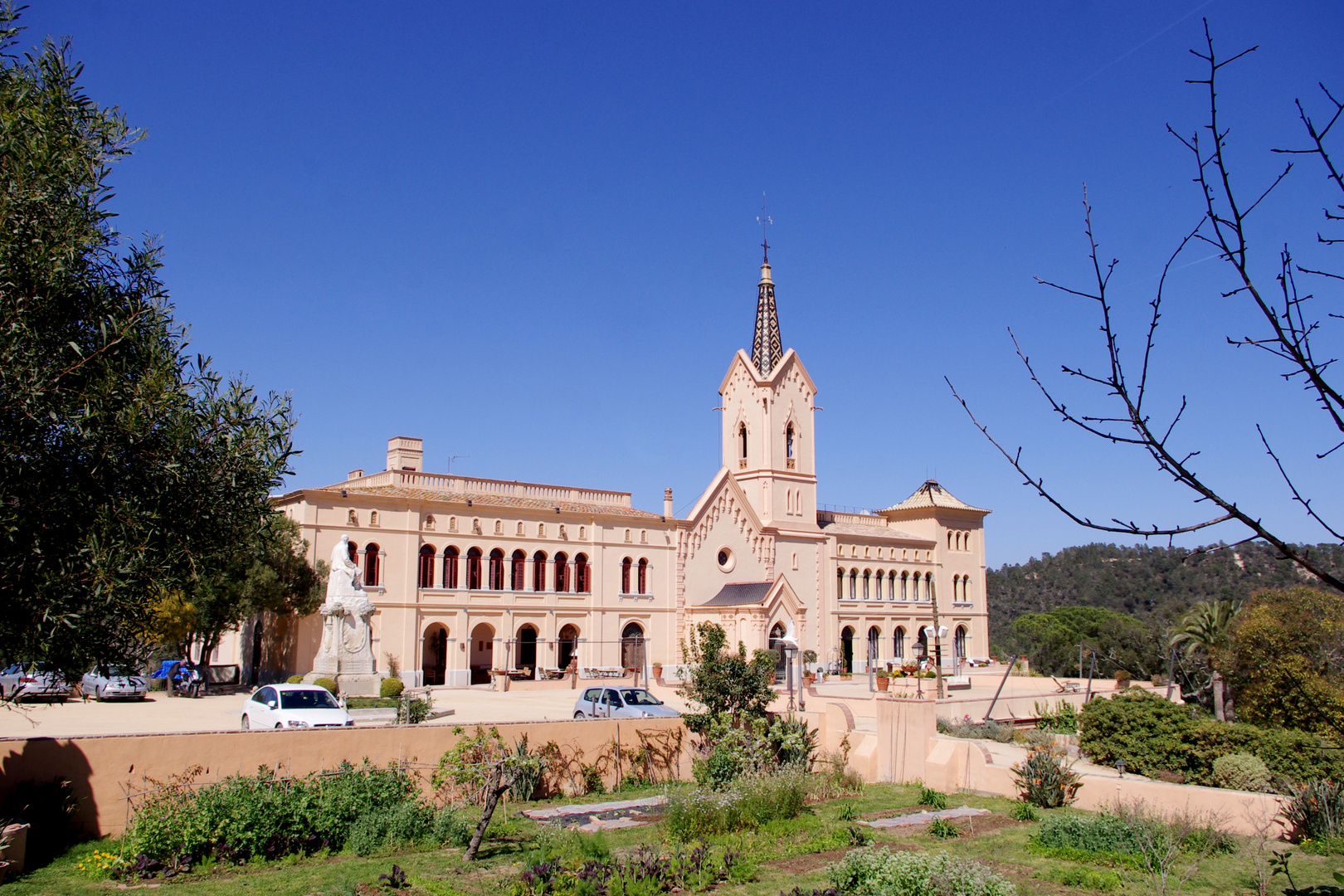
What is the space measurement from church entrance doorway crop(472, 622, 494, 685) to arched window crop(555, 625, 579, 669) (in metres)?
3.01

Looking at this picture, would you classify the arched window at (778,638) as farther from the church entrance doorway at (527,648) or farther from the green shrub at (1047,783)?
the green shrub at (1047,783)

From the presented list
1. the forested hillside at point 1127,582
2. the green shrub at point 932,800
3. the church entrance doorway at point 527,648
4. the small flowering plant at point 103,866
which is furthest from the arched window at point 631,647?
the forested hillside at point 1127,582

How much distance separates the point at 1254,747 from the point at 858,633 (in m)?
35.6

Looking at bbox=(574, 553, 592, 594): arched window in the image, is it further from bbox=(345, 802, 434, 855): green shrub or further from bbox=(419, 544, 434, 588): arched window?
bbox=(345, 802, 434, 855): green shrub

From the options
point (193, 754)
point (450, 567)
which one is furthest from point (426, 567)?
point (193, 754)

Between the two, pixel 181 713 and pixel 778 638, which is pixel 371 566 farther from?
pixel 778 638

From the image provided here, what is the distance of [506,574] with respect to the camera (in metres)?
40.8

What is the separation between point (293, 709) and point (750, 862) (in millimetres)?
12127

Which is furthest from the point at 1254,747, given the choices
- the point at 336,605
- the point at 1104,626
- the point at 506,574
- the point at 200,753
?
the point at 1104,626

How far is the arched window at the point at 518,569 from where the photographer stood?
41.0m

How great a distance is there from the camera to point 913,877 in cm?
968

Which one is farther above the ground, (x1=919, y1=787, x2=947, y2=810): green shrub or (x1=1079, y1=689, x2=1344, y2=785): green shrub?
(x1=1079, y1=689, x2=1344, y2=785): green shrub

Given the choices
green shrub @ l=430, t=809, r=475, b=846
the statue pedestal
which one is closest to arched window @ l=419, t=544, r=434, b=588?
the statue pedestal

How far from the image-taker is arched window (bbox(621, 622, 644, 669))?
1734 inches
